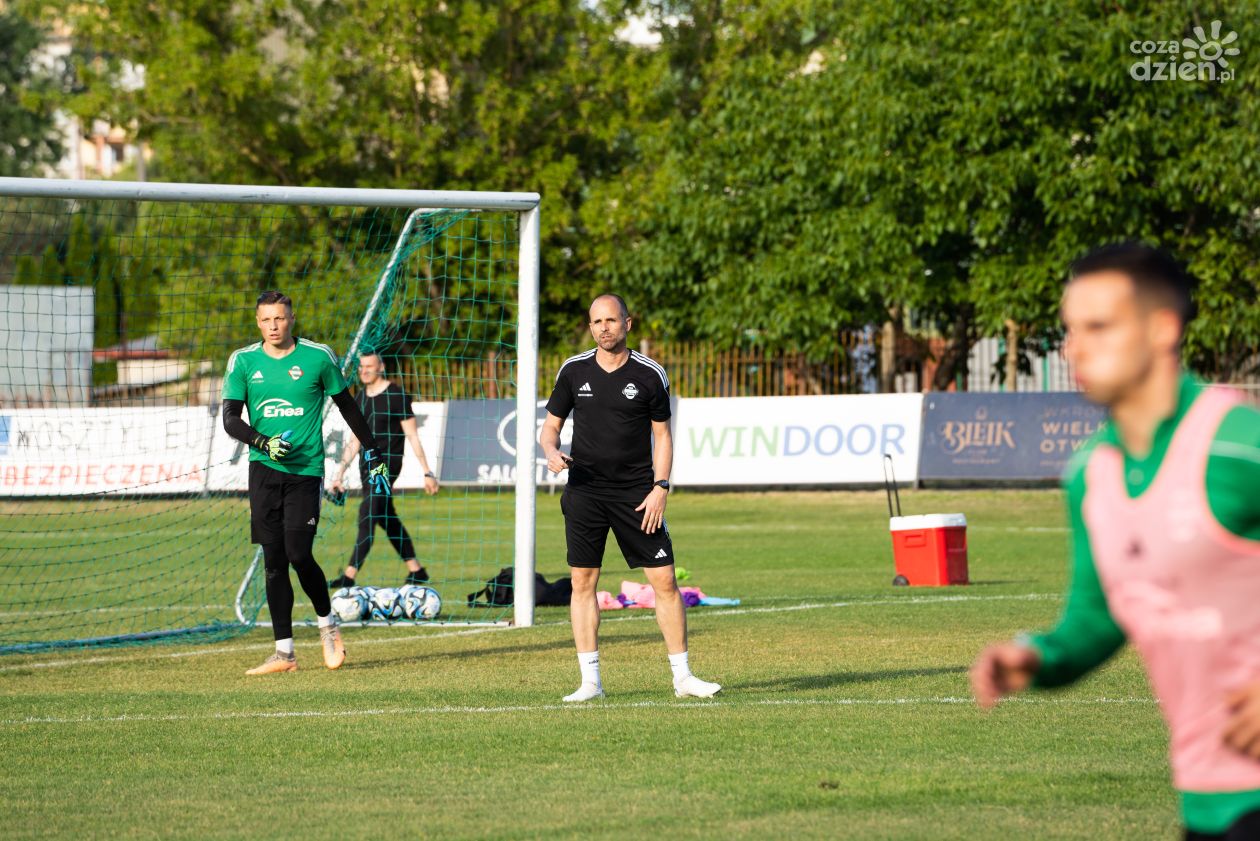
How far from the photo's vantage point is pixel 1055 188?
26016mm

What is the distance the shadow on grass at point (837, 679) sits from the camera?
9281mm

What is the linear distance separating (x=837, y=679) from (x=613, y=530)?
1.65 m

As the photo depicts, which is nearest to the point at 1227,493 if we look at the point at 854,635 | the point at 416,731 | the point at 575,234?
the point at 416,731

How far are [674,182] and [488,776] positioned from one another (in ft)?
82.1

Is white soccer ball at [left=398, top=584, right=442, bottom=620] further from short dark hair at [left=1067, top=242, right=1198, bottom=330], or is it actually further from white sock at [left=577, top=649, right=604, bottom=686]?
short dark hair at [left=1067, top=242, right=1198, bottom=330]

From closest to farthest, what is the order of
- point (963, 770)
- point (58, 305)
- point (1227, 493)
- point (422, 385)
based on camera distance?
point (1227, 493) → point (963, 770) → point (422, 385) → point (58, 305)

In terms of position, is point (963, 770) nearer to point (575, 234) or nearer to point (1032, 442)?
point (1032, 442)

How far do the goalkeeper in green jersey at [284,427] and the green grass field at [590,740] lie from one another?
28.6 inches

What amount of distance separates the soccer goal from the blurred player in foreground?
8.71 meters

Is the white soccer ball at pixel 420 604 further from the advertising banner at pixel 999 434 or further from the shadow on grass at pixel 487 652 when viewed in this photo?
the advertising banner at pixel 999 434

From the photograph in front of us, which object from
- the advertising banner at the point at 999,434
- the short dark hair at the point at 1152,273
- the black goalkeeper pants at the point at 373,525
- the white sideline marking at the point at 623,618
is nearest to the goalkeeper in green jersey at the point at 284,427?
the white sideline marking at the point at 623,618

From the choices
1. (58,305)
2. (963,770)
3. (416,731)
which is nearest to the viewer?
(963,770)

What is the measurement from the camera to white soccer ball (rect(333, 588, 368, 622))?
12891mm

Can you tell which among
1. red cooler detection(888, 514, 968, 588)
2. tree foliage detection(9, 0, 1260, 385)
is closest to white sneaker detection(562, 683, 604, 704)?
red cooler detection(888, 514, 968, 588)
